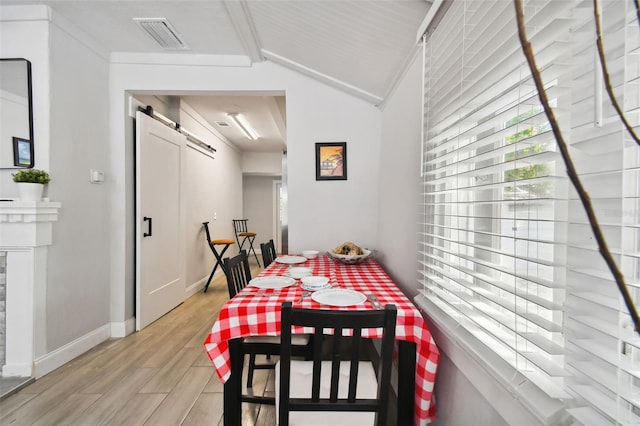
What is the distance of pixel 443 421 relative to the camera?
122 cm

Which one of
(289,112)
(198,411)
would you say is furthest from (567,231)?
(289,112)

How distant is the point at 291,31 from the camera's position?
2.12 m

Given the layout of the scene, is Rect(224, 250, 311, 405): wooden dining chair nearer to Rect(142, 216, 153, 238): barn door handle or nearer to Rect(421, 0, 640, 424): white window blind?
Rect(421, 0, 640, 424): white window blind

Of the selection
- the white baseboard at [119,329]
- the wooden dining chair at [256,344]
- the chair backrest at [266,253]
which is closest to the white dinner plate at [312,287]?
the wooden dining chair at [256,344]

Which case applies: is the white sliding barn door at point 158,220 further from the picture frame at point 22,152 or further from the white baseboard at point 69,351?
the picture frame at point 22,152

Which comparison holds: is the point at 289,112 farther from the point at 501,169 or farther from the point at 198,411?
the point at 198,411

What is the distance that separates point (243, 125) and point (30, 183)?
3125 millimetres

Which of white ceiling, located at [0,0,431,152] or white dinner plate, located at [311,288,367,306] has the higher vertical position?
white ceiling, located at [0,0,431,152]

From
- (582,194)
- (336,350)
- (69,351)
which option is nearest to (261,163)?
(69,351)

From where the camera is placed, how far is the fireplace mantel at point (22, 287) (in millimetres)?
1891

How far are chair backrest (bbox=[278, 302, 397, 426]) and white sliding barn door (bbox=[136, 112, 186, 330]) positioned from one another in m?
2.38

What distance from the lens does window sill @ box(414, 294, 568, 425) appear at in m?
0.65

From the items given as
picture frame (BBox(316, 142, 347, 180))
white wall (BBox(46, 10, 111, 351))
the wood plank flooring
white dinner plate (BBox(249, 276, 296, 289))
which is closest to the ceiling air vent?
white wall (BBox(46, 10, 111, 351))

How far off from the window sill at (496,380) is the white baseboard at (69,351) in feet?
8.67
